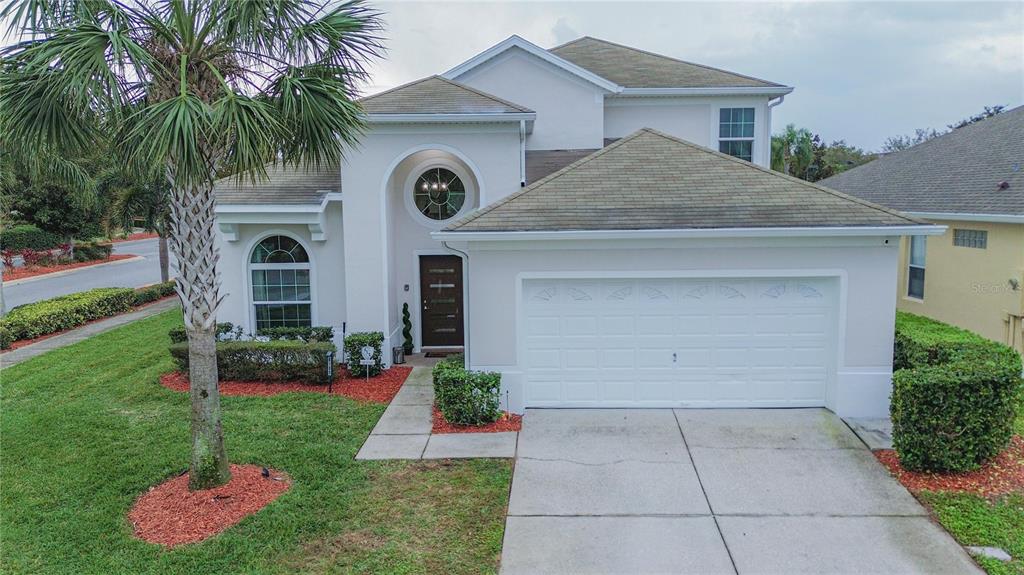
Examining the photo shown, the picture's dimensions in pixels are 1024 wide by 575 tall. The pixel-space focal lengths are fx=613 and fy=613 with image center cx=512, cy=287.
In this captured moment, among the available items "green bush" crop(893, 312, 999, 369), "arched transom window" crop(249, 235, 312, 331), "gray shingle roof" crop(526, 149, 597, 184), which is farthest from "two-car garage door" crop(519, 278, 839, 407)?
"arched transom window" crop(249, 235, 312, 331)

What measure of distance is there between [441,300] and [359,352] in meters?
2.56

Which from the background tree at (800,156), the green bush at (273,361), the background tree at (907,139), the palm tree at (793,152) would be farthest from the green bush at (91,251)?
the background tree at (907,139)

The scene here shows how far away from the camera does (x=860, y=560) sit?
559 centimetres

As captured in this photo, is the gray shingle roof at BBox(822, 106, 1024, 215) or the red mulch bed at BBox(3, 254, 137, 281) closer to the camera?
the gray shingle roof at BBox(822, 106, 1024, 215)

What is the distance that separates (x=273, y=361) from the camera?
A: 37.4ft

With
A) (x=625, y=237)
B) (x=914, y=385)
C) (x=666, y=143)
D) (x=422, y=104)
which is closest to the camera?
(x=914, y=385)

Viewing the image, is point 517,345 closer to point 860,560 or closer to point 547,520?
point 547,520

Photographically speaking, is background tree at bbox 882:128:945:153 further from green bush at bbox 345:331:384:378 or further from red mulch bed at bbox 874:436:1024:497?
green bush at bbox 345:331:384:378

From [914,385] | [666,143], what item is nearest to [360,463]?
[914,385]

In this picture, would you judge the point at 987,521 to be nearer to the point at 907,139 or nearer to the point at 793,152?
the point at 793,152

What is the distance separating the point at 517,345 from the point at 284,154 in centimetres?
443

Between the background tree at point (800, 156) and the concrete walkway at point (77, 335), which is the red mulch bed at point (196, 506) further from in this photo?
the background tree at point (800, 156)

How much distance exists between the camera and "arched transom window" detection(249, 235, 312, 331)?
1298cm

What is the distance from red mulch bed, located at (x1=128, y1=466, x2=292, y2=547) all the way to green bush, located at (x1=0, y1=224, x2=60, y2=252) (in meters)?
35.1
